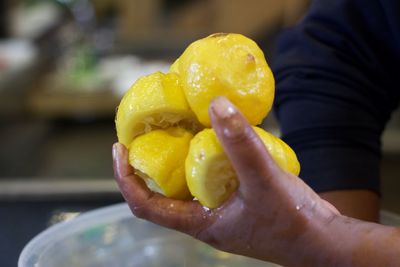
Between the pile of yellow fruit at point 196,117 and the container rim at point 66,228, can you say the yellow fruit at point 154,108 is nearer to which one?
the pile of yellow fruit at point 196,117

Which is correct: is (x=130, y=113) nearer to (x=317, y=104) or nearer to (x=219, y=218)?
(x=219, y=218)

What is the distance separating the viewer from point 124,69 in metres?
2.45

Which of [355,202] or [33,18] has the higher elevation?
[355,202]

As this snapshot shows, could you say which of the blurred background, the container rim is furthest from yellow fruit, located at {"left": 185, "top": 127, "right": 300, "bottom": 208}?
the blurred background

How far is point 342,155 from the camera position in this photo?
2.91 ft


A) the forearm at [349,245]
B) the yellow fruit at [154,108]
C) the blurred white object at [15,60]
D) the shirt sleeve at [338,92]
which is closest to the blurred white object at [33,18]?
the blurred white object at [15,60]

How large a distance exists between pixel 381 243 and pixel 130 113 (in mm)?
240

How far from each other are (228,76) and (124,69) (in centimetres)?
193

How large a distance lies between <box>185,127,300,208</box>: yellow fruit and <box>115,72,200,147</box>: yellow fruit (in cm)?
5

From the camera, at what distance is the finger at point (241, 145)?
1.53ft

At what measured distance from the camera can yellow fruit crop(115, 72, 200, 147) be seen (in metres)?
0.58

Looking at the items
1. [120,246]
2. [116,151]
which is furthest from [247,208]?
[120,246]

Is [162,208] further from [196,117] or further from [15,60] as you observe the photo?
[15,60]

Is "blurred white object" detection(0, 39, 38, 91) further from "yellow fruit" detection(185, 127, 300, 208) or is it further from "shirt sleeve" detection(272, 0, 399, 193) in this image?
"yellow fruit" detection(185, 127, 300, 208)
